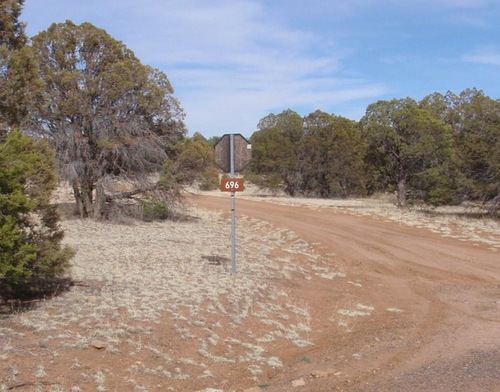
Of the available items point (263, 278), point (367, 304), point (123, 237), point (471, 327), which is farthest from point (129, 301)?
point (123, 237)

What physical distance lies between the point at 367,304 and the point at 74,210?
546 inches

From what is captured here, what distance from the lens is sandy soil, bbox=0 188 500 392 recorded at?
609 centimetres

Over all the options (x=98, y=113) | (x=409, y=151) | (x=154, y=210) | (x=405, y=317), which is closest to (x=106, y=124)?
(x=98, y=113)

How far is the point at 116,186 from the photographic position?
64.1 feet

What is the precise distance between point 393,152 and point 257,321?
23.8 meters

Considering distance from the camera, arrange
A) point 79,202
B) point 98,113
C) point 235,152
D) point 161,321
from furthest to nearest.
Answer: point 79,202
point 98,113
point 235,152
point 161,321

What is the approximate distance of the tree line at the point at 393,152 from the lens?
80.3ft

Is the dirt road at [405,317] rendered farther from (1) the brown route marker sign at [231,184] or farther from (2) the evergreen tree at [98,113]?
(2) the evergreen tree at [98,113]

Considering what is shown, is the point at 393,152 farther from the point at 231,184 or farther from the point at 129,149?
the point at 231,184

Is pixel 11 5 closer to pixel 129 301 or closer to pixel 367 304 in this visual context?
pixel 129 301

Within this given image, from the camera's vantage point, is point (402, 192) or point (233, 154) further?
point (402, 192)

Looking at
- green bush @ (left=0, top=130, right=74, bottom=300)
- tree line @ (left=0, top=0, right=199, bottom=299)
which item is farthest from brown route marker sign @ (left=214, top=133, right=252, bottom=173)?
tree line @ (left=0, top=0, right=199, bottom=299)

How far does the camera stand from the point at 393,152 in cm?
3045

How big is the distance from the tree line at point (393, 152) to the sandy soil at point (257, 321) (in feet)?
29.2
